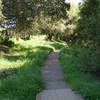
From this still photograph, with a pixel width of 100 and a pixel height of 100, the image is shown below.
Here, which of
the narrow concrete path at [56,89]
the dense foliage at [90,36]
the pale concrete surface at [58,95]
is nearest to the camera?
the pale concrete surface at [58,95]

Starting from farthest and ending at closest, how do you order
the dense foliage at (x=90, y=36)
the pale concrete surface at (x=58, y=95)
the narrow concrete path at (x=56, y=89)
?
the dense foliage at (x=90, y=36), the narrow concrete path at (x=56, y=89), the pale concrete surface at (x=58, y=95)

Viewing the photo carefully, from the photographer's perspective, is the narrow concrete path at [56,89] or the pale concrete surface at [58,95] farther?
the narrow concrete path at [56,89]

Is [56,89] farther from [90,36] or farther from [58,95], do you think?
[90,36]

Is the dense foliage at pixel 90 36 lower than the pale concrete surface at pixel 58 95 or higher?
higher

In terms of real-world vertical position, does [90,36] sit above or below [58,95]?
above

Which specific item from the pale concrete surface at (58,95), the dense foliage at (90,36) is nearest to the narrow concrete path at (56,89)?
the pale concrete surface at (58,95)

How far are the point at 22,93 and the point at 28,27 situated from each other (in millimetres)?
21371

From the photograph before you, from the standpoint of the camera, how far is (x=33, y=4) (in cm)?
3381

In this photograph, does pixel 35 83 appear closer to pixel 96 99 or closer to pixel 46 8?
pixel 96 99

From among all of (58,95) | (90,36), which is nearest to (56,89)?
(58,95)

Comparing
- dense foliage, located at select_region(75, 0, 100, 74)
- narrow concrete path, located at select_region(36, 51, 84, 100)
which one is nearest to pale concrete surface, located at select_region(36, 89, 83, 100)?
narrow concrete path, located at select_region(36, 51, 84, 100)

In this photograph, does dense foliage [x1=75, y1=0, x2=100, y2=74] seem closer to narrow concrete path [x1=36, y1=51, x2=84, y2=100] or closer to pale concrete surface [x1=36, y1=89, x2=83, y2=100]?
narrow concrete path [x1=36, y1=51, x2=84, y2=100]

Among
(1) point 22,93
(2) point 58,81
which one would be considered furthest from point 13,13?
(1) point 22,93

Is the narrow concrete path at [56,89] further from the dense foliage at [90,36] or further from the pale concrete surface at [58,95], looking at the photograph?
the dense foliage at [90,36]
